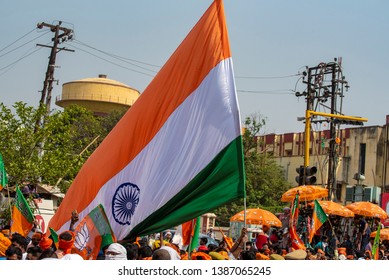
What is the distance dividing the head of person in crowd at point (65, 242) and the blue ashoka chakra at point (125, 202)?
1.59ft

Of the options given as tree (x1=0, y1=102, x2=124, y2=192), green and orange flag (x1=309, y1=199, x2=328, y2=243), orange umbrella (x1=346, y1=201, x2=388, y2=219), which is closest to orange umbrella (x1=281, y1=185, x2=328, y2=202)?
orange umbrella (x1=346, y1=201, x2=388, y2=219)

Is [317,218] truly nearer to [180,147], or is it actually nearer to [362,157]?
[180,147]

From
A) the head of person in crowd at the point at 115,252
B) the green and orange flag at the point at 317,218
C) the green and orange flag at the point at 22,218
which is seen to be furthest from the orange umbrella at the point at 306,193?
the head of person in crowd at the point at 115,252

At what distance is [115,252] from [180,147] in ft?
3.91

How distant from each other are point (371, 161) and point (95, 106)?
22311mm

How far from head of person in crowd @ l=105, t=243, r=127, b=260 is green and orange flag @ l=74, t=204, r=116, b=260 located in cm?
46

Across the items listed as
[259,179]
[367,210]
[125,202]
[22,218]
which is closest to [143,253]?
[125,202]

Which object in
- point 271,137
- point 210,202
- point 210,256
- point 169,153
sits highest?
point 271,137

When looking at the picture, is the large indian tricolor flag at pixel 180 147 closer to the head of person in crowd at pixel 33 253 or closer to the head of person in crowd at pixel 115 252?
the head of person in crowd at pixel 115 252

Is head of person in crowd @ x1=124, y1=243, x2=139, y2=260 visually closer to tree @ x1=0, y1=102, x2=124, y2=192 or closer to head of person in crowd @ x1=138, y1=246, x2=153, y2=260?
head of person in crowd @ x1=138, y1=246, x2=153, y2=260

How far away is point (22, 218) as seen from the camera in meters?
13.1

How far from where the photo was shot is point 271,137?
65000 mm

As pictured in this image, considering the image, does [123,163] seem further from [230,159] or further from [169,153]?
[230,159]
